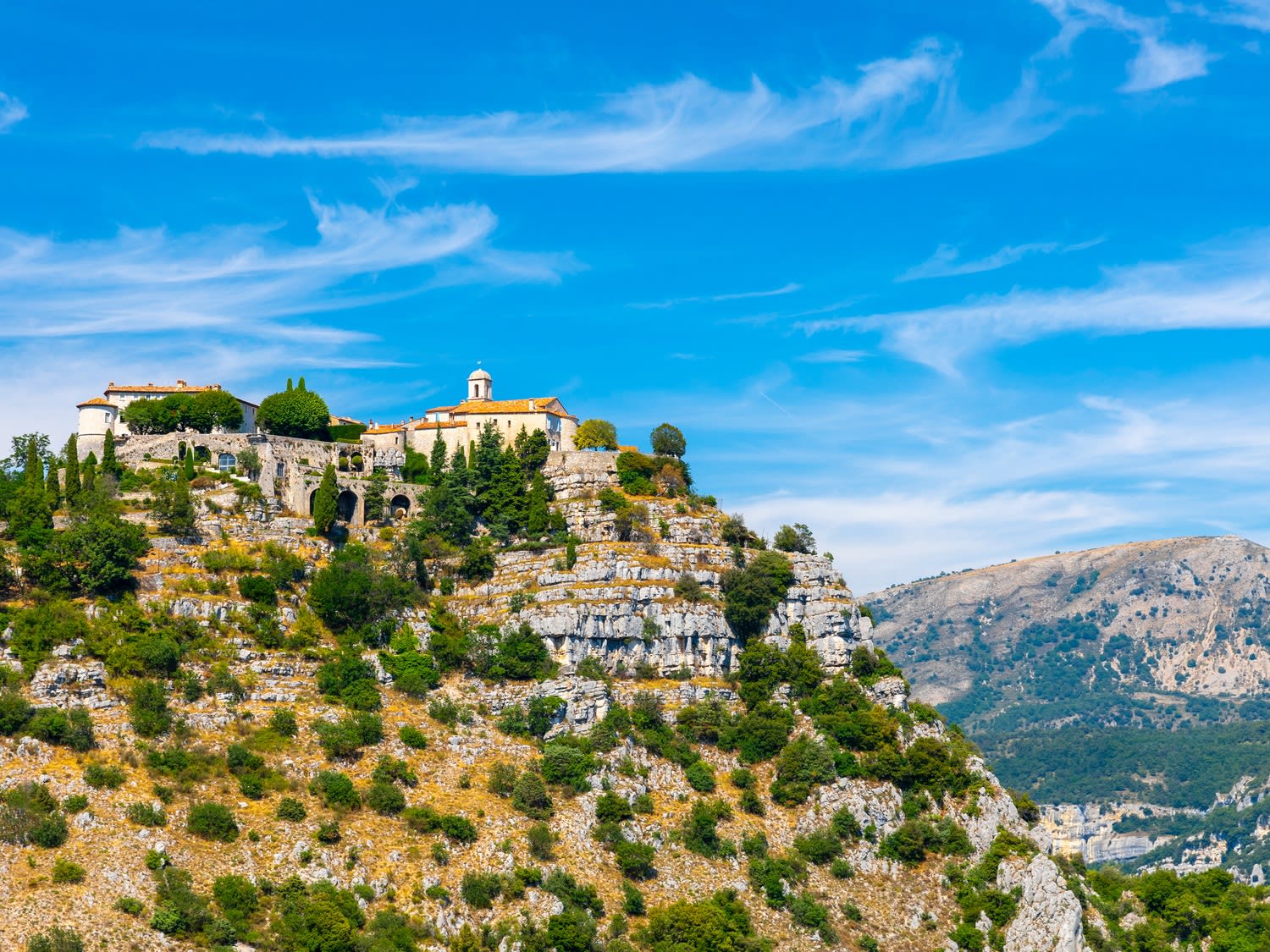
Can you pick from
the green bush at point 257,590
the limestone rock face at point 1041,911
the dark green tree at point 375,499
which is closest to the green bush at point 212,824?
the green bush at point 257,590

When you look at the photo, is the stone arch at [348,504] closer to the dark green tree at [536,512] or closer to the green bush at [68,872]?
the dark green tree at [536,512]

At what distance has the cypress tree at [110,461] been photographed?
116 m

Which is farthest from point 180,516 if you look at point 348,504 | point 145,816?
point 145,816

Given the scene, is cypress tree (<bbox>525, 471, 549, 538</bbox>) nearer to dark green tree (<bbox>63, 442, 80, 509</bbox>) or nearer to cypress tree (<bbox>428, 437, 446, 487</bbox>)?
cypress tree (<bbox>428, 437, 446, 487</bbox>)

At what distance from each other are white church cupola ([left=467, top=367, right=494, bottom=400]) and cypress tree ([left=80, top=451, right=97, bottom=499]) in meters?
36.0

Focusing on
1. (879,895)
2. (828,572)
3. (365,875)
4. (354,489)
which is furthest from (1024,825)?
(354,489)

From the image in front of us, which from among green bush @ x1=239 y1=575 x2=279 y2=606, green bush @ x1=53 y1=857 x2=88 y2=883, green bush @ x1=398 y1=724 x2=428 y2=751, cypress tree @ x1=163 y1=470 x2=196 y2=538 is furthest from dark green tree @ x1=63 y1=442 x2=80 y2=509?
green bush @ x1=53 y1=857 x2=88 y2=883

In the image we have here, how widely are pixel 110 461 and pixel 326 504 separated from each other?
60.7 ft

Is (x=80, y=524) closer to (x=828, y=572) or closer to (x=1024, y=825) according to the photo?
(x=828, y=572)

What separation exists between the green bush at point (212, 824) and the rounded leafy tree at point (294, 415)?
47.6 metres

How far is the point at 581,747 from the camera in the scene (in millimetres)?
102938

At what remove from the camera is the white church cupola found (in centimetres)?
13862

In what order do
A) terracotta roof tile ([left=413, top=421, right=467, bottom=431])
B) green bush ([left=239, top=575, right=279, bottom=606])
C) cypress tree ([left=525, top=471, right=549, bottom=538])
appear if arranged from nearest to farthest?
green bush ([left=239, top=575, right=279, bottom=606]), cypress tree ([left=525, top=471, right=549, bottom=538]), terracotta roof tile ([left=413, top=421, right=467, bottom=431])

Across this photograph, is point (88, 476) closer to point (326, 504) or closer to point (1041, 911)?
point (326, 504)
